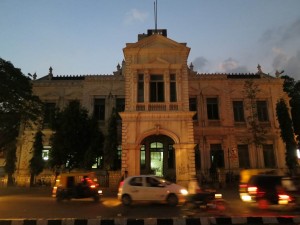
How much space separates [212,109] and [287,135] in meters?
7.78

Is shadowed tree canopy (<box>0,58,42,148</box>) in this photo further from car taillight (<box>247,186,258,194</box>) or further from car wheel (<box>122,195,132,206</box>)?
car taillight (<box>247,186,258,194</box>)

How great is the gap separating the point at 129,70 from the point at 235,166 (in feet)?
47.8

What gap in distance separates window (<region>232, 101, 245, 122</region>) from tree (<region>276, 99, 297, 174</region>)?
3738 mm

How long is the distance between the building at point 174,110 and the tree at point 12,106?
1.08m

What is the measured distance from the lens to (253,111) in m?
29.6

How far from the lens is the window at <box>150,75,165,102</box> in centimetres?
2466

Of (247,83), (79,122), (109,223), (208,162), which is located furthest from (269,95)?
(109,223)

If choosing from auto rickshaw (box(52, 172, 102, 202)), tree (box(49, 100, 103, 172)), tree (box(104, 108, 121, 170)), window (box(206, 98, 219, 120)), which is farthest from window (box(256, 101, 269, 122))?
auto rickshaw (box(52, 172, 102, 202))

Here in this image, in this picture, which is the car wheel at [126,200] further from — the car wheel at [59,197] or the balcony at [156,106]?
the balcony at [156,106]

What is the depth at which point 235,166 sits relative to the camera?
28.7 m

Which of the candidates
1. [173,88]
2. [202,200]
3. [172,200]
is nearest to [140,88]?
[173,88]

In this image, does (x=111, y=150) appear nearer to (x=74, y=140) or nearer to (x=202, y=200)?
(x=74, y=140)

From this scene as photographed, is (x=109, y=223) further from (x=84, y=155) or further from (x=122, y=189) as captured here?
(x=84, y=155)

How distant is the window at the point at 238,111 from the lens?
100ft
